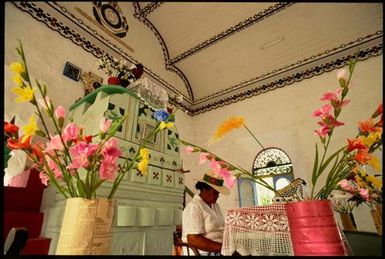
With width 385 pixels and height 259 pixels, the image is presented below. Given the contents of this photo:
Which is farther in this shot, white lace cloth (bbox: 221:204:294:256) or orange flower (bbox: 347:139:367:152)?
white lace cloth (bbox: 221:204:294:256)

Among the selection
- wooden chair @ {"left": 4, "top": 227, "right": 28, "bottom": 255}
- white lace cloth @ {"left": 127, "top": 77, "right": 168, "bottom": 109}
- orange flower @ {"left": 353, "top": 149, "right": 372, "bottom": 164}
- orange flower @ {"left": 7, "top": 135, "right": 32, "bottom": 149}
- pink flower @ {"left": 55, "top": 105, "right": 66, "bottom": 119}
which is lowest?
wooden chair @ {"left": 4, "top": 227, "right": 28, "bottom": 255}

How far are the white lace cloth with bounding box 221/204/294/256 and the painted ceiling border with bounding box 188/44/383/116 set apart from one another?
4528 millimetres

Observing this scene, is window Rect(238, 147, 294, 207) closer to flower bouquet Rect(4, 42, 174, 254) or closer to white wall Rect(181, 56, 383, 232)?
white wall Rect(181, 56, 383, 232)

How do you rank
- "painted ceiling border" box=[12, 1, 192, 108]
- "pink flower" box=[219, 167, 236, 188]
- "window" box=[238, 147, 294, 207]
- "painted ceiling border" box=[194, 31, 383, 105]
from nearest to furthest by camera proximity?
"pink flower" box=[219, 167, 236, 188]
"painted ceiling border" box=[12, 1, 192, 108]
"painted ceiling border" box=[194, 31, 383, 105]
"window" box=[238, 147, 294, 207]

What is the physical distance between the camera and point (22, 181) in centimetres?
234

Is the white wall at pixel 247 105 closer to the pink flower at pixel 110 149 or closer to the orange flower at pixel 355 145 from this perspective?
the pink flower at pixel 110 149

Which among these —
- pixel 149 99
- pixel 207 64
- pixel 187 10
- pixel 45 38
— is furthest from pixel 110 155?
pixel 207 64

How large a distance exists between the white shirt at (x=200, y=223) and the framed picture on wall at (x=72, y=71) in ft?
8.96

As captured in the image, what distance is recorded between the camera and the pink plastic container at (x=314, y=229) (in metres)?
0.71

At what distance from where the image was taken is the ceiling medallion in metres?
3.77

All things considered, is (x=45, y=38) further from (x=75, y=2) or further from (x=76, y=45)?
(x=75, y=2)

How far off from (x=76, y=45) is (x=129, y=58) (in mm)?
1014

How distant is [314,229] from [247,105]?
526 centimetres

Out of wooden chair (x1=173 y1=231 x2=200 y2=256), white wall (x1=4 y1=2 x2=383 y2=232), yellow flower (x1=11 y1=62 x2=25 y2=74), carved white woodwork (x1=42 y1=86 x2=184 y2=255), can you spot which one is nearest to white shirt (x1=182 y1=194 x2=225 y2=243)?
wooden chair (x1=173 y1=231 x2=200 y2=256)
